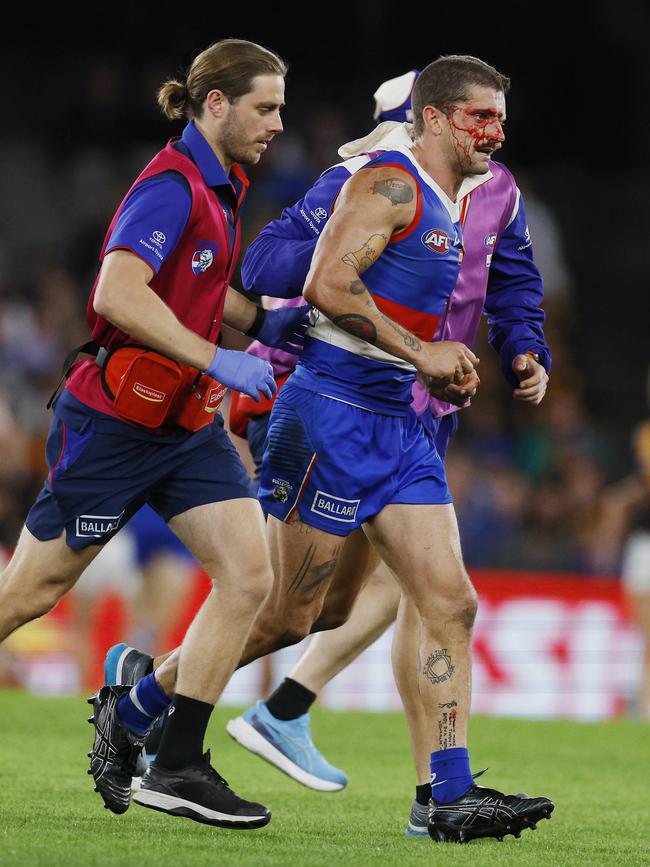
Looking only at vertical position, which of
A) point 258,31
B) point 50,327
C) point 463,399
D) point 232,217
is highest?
point 258,31

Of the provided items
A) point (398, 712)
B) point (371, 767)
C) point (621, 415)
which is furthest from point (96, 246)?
point (371, 767)

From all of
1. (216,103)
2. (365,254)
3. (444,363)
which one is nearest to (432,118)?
(365,254)

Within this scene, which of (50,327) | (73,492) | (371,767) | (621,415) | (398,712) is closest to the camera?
(73,492)

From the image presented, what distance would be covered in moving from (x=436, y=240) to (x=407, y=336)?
14.6 inches

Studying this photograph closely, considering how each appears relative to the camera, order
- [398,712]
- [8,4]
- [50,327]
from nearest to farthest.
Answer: [398,712] → [50,327] → [8,4]

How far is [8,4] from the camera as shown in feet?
61.2

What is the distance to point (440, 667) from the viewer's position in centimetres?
511

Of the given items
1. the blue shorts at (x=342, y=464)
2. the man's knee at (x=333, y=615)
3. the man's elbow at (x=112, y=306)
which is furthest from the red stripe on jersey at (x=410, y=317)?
the man's knee at (x=333, y=615)

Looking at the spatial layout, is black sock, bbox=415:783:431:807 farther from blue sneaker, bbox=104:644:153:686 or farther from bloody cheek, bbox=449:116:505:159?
bloody cheek, bbox=449:116:505:159

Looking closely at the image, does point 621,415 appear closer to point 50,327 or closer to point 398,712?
point 50,327

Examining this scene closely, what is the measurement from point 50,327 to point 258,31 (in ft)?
19.4

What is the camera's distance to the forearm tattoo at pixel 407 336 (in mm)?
5055

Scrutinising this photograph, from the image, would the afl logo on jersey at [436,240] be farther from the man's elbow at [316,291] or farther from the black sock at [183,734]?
the black sock at [183,734]

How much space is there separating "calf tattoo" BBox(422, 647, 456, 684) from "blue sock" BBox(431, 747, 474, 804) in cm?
23
